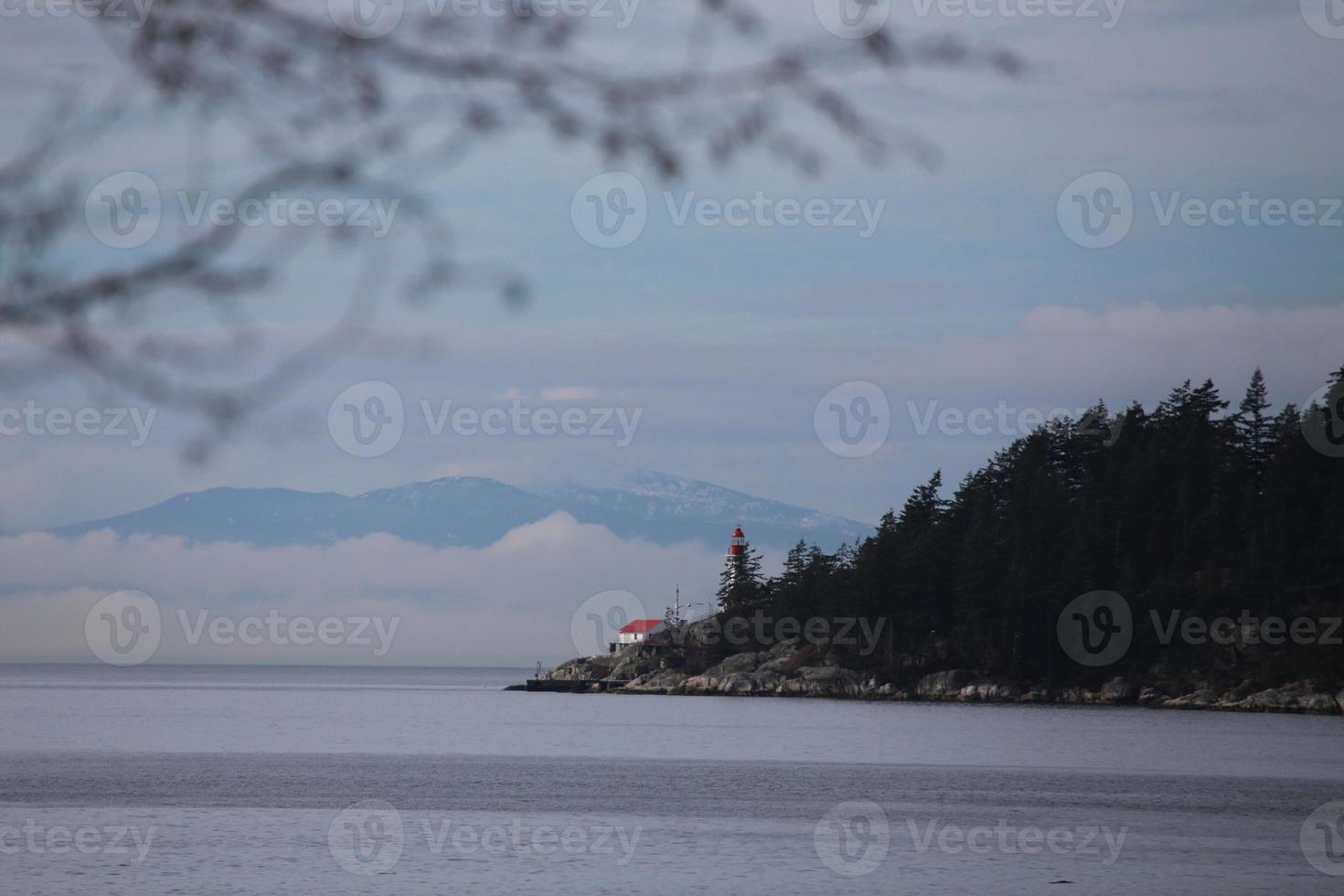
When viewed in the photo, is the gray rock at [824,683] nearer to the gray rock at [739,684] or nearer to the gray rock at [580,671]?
the gray rock at [739,684]

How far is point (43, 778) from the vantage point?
5247 cm

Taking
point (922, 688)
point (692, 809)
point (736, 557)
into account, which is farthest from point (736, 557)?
point (692, 809)

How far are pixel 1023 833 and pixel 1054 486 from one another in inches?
3084

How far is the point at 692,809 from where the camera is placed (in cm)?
4306

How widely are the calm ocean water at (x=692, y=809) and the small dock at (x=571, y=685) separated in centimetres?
5905

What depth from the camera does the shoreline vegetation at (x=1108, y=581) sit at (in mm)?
94000

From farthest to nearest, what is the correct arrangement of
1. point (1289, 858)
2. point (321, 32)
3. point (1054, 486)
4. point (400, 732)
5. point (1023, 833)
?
point (1054, 486), point (400, 732), point (1023, 833), point (1289, 858), point (321, 32)

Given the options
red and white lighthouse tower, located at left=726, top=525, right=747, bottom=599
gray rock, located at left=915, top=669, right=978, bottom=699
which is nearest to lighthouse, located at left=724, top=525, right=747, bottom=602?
red and white lighthouse tower, located at left=726, top=525, right=747, bottom=599

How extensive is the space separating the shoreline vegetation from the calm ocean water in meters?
7.74

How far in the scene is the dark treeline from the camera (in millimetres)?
94562

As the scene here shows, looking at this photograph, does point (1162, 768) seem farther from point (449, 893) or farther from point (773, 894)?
point (449, 893)

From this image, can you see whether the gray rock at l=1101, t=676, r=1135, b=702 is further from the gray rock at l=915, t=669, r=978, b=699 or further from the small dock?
the small dock

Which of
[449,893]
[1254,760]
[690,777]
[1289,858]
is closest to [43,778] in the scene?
[690,777]

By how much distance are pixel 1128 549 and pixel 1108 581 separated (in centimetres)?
397
